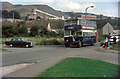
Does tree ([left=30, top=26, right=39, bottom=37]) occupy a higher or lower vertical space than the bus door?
higher

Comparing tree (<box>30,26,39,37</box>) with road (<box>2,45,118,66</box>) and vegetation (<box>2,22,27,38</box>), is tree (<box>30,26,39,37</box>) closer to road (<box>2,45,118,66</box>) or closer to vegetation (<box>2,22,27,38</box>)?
vegetation (<box>2,22,27,38</box>)

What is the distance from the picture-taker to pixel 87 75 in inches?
241

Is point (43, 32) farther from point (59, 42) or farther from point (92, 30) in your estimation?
point (92, 30)

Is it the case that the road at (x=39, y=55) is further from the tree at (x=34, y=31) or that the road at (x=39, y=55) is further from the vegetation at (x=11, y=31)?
the tree at (x=34, y=31)

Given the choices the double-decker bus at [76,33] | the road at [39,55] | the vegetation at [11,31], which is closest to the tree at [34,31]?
the vegetation at [11,31]

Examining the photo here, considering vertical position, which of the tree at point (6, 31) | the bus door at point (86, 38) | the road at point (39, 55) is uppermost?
the tree at point (6, 31)

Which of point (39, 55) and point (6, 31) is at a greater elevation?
point (6, 31)

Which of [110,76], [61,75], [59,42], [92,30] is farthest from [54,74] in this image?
[59,42]

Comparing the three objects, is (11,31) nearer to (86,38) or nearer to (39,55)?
(86,38)

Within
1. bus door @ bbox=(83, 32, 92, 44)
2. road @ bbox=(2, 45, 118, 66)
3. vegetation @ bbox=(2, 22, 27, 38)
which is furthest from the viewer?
vegetation @ bbox=(2, 22, 27, 38)

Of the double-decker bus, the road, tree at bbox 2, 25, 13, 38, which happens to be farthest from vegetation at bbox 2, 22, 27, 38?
the road

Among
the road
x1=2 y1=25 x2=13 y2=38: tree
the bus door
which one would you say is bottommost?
the road

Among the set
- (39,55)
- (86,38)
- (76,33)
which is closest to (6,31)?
(76,33)

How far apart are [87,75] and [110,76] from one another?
1.07 meters
